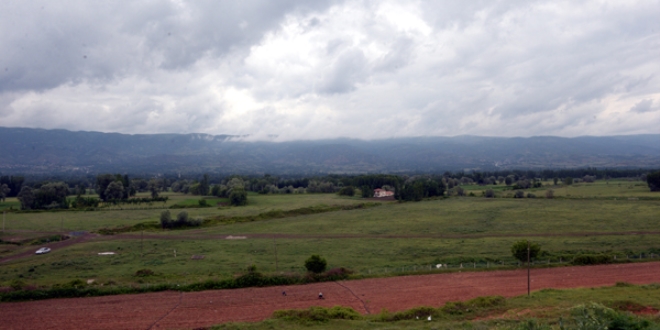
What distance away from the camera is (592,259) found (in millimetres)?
33812

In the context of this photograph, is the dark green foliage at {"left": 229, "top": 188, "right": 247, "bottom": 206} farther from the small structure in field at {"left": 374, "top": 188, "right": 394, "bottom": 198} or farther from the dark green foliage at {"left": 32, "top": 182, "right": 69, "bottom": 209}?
the small structure in field at {"left": 374, "top": 188, "right": 394, "bottom": 198}

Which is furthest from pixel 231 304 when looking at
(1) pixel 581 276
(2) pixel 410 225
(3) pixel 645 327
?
(2) pixel 410 225

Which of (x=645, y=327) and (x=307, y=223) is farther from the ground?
(x=645, y=327)

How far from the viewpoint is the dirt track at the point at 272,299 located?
23.3m

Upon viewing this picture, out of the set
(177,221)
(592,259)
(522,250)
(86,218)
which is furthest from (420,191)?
(86,218)

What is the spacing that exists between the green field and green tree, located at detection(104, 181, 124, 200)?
30013 mm

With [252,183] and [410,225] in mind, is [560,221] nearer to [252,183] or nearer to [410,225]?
[410,225]

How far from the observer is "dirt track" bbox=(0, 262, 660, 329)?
23.3 m

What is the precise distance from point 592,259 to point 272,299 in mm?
26827

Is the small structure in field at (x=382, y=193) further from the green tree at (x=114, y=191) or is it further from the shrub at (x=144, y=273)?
the shrub at (x=144, y=273)

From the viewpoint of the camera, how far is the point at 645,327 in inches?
477

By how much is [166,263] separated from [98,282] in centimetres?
743

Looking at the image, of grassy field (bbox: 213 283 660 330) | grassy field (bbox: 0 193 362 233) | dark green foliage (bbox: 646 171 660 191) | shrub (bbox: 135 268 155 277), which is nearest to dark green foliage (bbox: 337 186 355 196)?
grassy field (bbox: 0 193 362 233)

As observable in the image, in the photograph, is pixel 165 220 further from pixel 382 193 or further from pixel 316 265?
pixel 382 193
